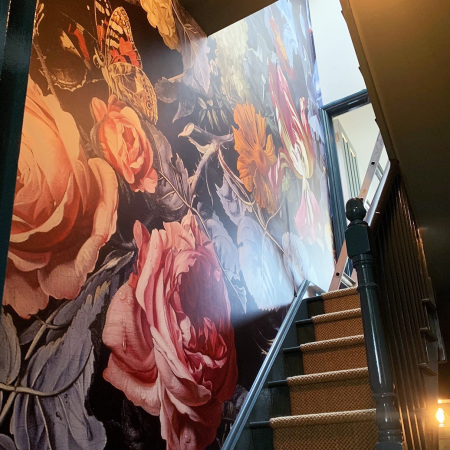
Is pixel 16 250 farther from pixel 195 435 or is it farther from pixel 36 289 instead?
pixel 195 435

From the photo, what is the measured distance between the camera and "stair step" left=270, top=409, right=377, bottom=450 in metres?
2.06

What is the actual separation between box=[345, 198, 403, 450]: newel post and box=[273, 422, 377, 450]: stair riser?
0.81m

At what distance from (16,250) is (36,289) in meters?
0.13

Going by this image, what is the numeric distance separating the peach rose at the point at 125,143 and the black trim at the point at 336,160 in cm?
298

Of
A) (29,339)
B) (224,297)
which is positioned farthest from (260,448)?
(29,339)

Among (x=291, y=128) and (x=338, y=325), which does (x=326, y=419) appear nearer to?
(x=338, y=325)

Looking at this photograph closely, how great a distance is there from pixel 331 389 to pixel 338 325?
2.07 ft

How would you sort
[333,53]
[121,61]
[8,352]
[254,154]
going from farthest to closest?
1. [333,53]
2. [254,154]
3. [121,61]
4. [8,352]

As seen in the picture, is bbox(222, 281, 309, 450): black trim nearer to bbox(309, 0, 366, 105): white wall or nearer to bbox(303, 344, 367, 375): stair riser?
bbox(303, 344, 367, 375): stair riser

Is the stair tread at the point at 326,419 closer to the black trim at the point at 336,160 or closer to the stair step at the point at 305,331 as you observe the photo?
the stair step at the point at 305,331

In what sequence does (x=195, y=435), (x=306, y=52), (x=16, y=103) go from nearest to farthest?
(x=16, y=103) → (x=195, y=435) → (x=306, y=52)

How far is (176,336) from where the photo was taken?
2.03 metres

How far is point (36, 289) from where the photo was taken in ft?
4.73

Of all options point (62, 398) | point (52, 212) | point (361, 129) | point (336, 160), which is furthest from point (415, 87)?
point (361, 129)
